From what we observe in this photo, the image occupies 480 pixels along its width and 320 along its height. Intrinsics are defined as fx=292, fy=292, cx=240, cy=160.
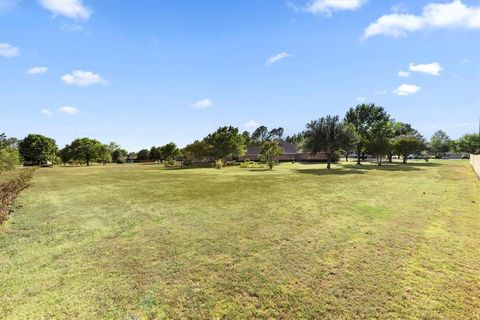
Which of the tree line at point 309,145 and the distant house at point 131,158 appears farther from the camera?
the distant house at point 131,158

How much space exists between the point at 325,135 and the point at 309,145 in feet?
9.31

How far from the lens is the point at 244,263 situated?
648 cm

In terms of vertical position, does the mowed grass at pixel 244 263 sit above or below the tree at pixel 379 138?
below

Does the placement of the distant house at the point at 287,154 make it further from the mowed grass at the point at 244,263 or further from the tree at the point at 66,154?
the mowed grass at the point at 244,263

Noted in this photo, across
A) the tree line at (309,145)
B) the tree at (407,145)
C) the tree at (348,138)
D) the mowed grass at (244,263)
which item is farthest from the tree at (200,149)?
the mowed grass at (244,263)

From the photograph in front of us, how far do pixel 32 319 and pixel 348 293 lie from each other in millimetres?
5152

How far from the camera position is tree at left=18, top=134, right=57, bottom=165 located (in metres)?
90.2

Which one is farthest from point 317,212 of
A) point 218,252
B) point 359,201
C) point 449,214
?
point 218,252

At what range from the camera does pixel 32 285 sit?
5.59 metres

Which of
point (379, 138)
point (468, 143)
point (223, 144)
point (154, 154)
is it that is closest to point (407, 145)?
point (379, 138)

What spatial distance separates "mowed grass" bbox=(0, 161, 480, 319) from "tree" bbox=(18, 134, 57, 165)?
95.9 meters

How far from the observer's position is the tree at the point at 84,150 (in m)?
88.7

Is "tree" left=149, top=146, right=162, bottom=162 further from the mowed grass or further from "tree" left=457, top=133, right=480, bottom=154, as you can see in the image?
"tree" left=457, top=133, right=480, bottom=154

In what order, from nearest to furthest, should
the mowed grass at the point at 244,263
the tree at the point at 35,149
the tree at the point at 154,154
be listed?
the mowed grass at the point at 244,263 < the tree at the point at 35,149 < the tree at the point at 154,154
